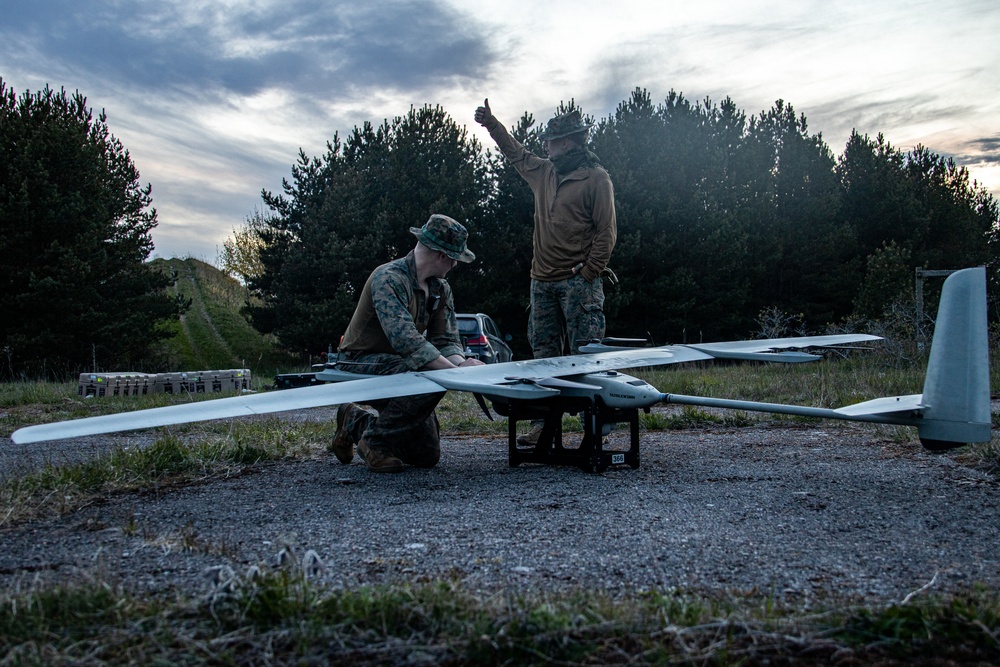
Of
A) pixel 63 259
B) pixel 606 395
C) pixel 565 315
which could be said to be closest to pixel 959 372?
pixel 606 395

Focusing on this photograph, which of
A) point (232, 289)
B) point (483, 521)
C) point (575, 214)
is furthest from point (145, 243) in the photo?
point (483, 521)

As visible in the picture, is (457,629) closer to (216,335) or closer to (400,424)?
(400,424)

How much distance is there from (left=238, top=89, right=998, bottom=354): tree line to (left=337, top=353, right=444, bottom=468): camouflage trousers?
2186cm

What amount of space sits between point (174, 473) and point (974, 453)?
187 inches

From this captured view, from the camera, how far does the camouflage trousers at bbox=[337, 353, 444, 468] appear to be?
182 inches

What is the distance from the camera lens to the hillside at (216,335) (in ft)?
94.1

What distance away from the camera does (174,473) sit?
4.38 m

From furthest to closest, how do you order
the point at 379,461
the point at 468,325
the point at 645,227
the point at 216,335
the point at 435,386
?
the point at 216,335, the point at 645,227, the point at 468,325, the point at 379,461, the point at 435,386

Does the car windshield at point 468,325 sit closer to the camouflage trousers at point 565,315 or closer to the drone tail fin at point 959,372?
the camouflage trousers at point 565,315

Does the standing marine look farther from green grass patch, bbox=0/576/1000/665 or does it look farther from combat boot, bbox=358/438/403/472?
green grass patch, bbox=0/576/1000/665

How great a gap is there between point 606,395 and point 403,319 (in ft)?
4.29

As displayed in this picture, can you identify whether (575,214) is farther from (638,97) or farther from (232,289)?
(232,289)

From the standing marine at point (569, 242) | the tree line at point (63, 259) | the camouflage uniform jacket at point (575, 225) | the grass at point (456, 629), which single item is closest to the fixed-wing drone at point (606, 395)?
the standing marine at point (569, 242)

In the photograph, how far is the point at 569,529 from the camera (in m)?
2.97
